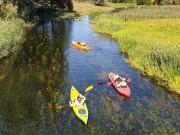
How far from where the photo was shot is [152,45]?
30.6 m

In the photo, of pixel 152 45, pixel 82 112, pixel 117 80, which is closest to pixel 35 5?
pixel 152 45

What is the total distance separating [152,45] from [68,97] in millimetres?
12516

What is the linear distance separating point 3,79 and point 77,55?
1191cm

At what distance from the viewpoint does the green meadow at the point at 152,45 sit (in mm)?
25234

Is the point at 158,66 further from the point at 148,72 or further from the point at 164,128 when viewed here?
the point at 164,128

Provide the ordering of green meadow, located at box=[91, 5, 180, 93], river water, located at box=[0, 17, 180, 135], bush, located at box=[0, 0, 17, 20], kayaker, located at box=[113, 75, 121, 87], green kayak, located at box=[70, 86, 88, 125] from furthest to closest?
bush, located at box=[0, 0, 17, 20] → green meadow, located at box=[91, 5, 180, 93] → kayaker, located at box=[113, 75, 121, 87] → green kayak, located at box=[70, 86, 88, 125] → river water, located at box=[0, 17, 180, 135]

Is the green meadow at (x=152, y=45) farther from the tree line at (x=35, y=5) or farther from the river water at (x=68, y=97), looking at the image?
the tree line at (x=35, y=5)

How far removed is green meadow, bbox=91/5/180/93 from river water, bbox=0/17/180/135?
102cm

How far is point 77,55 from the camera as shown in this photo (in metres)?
36.4

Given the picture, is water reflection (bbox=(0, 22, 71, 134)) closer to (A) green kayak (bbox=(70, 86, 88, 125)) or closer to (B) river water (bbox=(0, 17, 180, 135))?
(B) river water (bbox=(0, 17, 180, 135))

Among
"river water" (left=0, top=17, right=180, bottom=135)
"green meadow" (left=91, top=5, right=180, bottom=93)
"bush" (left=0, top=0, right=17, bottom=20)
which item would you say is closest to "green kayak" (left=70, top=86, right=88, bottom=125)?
"river water" (left=0, top=17, right=180, bottom=135)

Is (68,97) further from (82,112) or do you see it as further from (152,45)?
(152,45)

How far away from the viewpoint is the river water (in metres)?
18.5

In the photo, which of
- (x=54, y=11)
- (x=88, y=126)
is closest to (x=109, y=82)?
(x=88, y=126)
